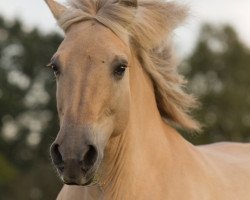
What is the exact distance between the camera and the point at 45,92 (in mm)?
50594

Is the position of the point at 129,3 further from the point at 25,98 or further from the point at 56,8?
the point at 25,98

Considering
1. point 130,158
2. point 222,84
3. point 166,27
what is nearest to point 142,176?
point 130,158

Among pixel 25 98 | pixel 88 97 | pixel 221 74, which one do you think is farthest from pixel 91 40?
pixel 221 74

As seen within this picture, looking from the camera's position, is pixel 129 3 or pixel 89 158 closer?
pixel 89 158

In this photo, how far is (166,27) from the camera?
7.28 metres

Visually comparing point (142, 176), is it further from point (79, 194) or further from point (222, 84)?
point (222, 84)

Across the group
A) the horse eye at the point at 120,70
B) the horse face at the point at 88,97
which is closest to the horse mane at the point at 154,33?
the horse face at the point at 88,97

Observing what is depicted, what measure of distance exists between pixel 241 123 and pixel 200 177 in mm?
46714

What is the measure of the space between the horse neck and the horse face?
25 cm

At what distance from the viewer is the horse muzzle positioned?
6.09 m

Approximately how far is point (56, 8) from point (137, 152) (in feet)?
4.84

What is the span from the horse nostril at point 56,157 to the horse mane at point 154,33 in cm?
121

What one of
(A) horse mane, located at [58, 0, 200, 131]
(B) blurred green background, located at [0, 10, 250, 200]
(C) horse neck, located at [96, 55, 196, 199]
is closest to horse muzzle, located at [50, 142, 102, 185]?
(C) horse neck, located at [96, 55, 196, 199]

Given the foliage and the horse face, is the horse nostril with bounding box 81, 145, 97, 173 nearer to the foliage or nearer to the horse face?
the horse face
